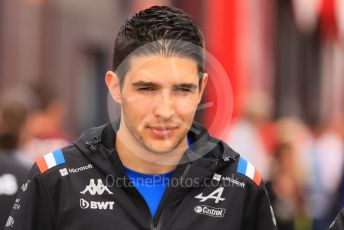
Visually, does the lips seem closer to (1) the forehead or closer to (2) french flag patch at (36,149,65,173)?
(1) the forehead

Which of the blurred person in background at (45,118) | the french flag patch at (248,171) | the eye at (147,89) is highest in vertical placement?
Result: the eye at (147,89)

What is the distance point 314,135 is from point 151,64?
1162 cm

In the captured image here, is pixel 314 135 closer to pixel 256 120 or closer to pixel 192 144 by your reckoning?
pixel 256 120

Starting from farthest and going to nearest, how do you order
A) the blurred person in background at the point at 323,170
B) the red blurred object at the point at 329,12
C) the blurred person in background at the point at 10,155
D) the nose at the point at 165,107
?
the red blurred object at the point at 329,12, the blurred person in background at the point at 323,170, the blurred person in background at the point at 10,155, the nose at the point at 165,107

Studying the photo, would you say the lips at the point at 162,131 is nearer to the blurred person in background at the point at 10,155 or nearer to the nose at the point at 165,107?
the nose at the point at 165,107

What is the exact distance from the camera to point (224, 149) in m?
5.45

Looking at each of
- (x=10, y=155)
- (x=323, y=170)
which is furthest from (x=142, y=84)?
(x=323, y=170)

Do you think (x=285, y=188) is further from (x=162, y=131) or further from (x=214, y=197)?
(x=162, y=131)

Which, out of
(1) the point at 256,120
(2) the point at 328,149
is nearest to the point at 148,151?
(1) the point at 256,120

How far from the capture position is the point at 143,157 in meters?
5.20

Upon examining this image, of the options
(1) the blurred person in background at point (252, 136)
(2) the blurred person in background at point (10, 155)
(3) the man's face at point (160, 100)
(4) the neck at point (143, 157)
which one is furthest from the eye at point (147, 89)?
(1) the blurred person in background at point (252, 136)

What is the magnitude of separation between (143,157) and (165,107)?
0.36 metres

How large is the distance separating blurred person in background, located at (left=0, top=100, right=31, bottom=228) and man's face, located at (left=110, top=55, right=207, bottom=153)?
2402 millimetres

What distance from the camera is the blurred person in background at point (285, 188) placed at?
1016 centimetres
